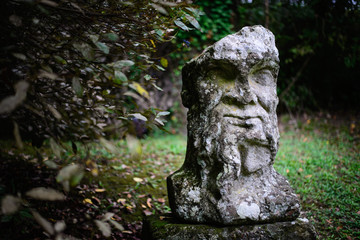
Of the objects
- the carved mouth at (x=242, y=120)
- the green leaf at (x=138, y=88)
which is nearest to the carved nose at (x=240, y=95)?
the carved mouth at (x=242, y=120)

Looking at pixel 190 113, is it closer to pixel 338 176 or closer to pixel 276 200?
pixel 276 200

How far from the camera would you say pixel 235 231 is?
6.49ft

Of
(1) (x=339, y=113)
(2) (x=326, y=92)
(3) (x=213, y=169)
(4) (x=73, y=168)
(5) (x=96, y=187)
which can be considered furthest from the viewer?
(2) (x=326, y=92)

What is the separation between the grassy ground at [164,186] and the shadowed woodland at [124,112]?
0.02 metres

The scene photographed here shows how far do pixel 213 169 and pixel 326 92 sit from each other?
7.32 metres

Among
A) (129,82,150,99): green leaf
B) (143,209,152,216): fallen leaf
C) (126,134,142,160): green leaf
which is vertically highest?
(129,82,150,99): green leaf

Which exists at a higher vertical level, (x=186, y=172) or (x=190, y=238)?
(x=186, y=172)

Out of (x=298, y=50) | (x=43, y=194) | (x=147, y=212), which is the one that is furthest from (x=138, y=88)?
(x=298, y=50)

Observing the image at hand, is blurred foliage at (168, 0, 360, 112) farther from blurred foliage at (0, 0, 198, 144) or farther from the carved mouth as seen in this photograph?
blurred foliage at (0, 0, 198, 144)

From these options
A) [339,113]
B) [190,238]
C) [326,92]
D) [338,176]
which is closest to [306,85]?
[326,92]

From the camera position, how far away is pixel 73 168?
120cm

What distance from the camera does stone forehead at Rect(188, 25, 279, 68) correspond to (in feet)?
6.93

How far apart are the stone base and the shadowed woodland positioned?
61cm

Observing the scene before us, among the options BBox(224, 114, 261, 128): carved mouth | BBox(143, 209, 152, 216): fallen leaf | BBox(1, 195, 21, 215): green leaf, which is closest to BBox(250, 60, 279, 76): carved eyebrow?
BBox(224, 114, 261, 128): carved mouth
